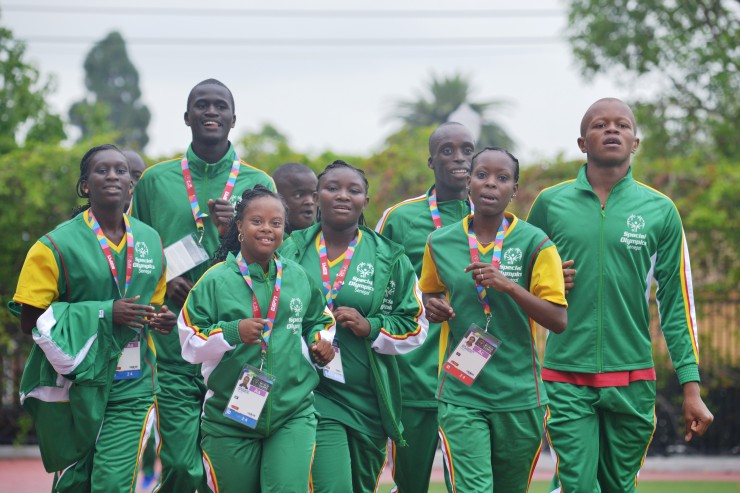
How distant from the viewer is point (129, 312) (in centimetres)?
668

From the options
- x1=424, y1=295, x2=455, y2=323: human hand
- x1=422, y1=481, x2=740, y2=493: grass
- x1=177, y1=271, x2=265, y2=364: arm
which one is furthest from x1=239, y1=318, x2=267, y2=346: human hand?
x1=422, y1=481, x2=740, y2=493: grass

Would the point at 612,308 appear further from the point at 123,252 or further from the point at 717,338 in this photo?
the point at 717,338

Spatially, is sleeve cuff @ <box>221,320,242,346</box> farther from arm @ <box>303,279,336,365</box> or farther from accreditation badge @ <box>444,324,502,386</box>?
accreditation badge @ <box>444,324,502,386</box>

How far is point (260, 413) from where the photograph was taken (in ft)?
20.4

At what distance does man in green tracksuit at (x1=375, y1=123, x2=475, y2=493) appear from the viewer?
25.3 ft

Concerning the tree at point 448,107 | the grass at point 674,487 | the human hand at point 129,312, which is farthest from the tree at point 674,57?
the tree at point 448,107

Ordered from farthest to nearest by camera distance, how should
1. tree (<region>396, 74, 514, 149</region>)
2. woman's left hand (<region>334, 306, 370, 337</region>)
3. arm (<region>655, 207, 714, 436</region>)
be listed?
1. tree (<region>396, 74, 514, 149</region>)
2. woman's left hand (<region>334, 306, 370, 337</region>)
3. arm (<region>655, 207, 714, 436</region>)

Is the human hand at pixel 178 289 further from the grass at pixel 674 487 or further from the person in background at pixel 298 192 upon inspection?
the grass at pixel 674 487

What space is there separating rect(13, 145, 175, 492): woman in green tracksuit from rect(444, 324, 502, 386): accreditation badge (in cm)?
175

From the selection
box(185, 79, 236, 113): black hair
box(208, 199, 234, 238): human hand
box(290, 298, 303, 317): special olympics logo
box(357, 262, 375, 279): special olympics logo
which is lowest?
box(290, 298, 303, 317): special olympics logo

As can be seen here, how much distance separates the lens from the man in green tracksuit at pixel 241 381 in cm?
623

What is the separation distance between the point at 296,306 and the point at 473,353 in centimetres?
108

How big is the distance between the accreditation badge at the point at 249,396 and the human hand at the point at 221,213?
156 centimetres

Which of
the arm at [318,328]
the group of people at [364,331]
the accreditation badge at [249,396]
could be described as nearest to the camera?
the accreditation badge at [249,396]
